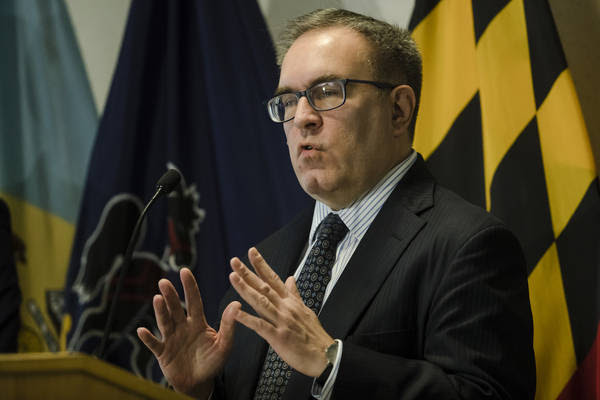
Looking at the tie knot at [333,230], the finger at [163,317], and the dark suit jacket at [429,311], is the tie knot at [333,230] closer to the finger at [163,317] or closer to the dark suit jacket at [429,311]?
the dark suit jacket at [429,311]

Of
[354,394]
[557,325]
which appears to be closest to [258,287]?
[354,394]

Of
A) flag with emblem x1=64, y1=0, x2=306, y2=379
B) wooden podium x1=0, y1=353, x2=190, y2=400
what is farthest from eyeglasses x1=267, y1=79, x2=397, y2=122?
flag with emblem x1=64, y1=0, x2=306, y2=379

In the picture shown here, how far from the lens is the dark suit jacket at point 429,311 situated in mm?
1469

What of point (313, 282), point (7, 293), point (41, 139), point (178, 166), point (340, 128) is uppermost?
point (41, 139)

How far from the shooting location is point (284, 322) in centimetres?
142

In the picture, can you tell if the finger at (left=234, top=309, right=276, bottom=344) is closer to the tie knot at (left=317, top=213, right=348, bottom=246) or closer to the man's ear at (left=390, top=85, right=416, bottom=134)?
the tie knot at (left=317, top=213, right=348, bottom=246)

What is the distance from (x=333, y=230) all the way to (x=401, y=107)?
0.39 metres

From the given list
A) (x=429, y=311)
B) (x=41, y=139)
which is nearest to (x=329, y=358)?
(x=429, y=311)

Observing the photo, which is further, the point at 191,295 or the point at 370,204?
the point at 370,204

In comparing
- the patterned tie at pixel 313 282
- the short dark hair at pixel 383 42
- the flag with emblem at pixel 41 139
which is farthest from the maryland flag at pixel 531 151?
the flag with emblem at pixel 41 139

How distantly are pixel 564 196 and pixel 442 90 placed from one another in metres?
0.57

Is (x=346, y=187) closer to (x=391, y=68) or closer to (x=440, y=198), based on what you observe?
(x=440, y=198)

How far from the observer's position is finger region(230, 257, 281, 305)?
1.45 metres

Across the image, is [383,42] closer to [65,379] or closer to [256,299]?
[256,299]
